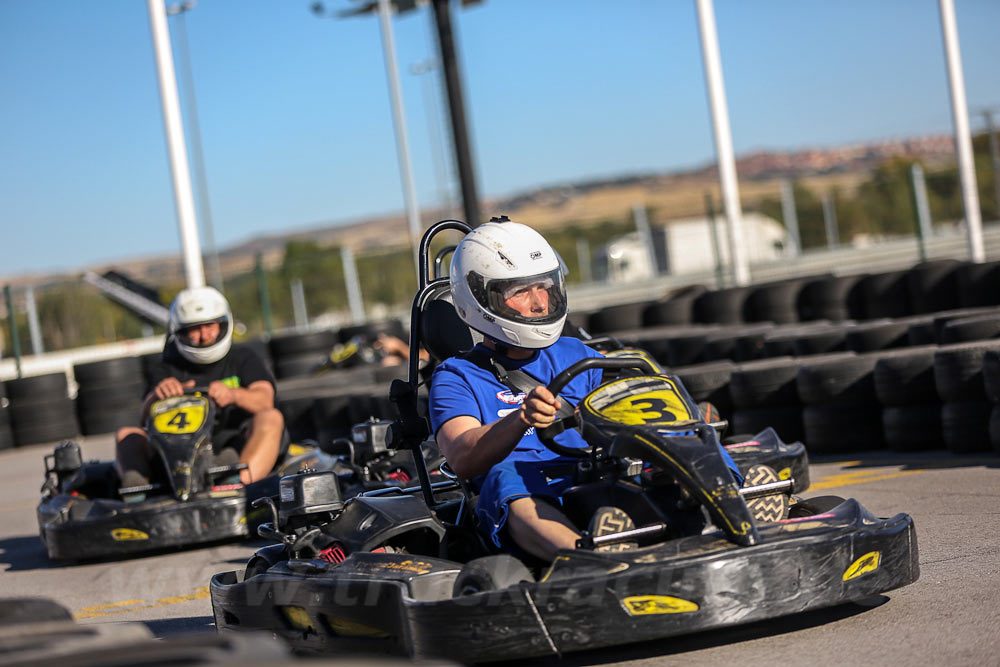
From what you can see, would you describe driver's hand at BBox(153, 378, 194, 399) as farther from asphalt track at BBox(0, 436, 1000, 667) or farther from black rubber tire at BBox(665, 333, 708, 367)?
black rubber tire at BBox(665, 333, 708, 367)

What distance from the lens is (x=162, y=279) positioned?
1012 inches

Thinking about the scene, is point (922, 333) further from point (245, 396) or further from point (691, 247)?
point (691, 247)

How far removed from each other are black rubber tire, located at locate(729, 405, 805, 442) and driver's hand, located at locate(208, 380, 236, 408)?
3222mm

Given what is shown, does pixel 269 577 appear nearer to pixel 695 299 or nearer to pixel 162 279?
pixel 695 299

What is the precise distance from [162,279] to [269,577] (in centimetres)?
2192

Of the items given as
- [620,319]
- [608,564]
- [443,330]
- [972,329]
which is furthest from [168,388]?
[620,319]

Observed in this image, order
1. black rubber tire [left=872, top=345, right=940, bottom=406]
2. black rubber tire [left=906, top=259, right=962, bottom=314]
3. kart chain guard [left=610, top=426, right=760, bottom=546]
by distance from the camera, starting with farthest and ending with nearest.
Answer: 1. black rubber tire [left=906, top=259, right=962, bottom=314]
2. black rubber tire [left=872, top=345, right=940, bottom=406]
3. kart chain guard [left=610, top=426, right=760, bottom=546]

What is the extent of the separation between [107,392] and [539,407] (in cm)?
1391

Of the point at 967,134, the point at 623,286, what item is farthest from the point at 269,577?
the point at 623,286

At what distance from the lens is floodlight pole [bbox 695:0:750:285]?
54.7 ft

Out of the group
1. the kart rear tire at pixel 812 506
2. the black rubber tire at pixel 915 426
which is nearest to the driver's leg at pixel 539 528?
the kart rear tire at pixel 812 506

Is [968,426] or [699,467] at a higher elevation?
[699,467]

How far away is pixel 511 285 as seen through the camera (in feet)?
15.1

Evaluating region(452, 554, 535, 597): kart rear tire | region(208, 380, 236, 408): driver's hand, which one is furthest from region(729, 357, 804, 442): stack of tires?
region(452, 554, 535, 597): kart rear tire
